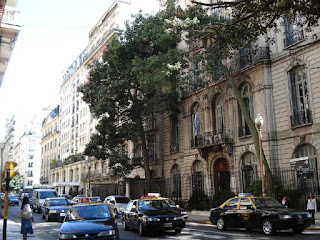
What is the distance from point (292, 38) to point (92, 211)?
723 inches

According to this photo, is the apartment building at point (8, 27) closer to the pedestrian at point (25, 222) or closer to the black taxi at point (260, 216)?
the pedestrian at point (25, 222)

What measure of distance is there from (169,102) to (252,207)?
18.9m

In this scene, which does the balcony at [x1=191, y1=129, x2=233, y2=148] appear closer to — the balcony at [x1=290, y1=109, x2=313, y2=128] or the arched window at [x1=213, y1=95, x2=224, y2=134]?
the arched window at [x1=213, y1=95, x2=224, y2=134]

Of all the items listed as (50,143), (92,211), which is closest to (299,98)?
(92,211)

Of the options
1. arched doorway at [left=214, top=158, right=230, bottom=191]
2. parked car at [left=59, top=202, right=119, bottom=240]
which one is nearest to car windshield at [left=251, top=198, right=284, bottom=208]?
parked car at [left=59, top=202, right=119, bottom=240]

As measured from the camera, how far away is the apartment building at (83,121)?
172 ft

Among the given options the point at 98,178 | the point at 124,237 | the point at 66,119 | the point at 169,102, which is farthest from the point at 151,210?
the point at 66,119

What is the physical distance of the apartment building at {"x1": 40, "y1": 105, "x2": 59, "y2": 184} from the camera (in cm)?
8481

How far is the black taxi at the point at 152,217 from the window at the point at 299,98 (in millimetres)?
11594

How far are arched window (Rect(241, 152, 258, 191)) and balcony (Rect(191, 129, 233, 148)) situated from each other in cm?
194

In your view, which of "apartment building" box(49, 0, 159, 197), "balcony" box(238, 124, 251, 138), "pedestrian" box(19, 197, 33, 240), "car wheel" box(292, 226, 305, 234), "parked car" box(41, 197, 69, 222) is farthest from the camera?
"apartment building" box(49, 0, 159, 197)

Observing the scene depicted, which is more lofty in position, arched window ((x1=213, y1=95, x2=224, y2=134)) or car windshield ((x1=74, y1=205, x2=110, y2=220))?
arched window ((x1=213, y1=95, x2=224, y2=134))

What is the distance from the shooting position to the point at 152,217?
577 inches

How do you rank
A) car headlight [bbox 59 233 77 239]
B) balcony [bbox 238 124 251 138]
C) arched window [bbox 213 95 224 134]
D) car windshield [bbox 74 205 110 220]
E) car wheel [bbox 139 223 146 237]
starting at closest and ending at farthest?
car headlight [bbox 59 233 77 239], car windshield [bbox 74 205 110 220], car wheel [bbox 139 223 146 237], balcony [bbox 238 124 251 138], arched window [bbox 213 95 224 134]
